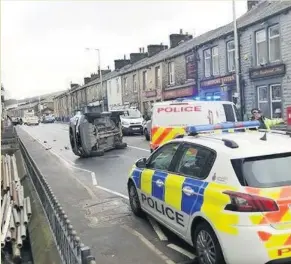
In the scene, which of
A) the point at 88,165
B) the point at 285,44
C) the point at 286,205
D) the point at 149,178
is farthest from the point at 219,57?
the point at 286,205

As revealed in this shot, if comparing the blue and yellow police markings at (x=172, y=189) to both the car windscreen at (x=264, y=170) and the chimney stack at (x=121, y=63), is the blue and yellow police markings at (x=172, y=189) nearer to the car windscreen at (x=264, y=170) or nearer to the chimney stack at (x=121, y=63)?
the car windscreen at (x=264, y=170)

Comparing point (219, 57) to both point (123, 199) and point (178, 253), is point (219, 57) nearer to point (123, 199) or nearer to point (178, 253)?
point (123, 199)

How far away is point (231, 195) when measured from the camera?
4.38m

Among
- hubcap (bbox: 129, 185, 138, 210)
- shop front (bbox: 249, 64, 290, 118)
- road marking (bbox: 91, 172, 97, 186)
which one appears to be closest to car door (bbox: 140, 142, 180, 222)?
hubcap (bbox: 129, 185, 138, 210)

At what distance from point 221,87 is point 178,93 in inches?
261

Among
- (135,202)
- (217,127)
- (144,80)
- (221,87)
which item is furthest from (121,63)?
(217,127)

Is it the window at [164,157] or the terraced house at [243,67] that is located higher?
the terraced house at [243,67]

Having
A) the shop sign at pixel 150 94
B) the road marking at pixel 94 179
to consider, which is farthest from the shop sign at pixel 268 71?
the shop sign at pixel 150 94

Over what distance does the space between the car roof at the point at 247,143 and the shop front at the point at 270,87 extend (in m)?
16.4

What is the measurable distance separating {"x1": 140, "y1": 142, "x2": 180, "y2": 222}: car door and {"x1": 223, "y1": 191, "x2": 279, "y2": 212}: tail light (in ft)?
5.20

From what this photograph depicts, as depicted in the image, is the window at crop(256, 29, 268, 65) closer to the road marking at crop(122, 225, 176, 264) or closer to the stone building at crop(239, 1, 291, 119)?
the stone building at crop(239, 1, 291, 119)

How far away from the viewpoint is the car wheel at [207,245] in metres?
4.52

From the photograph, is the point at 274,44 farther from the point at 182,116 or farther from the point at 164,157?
the point at 164,157

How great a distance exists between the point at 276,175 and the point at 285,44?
17.9 metres
